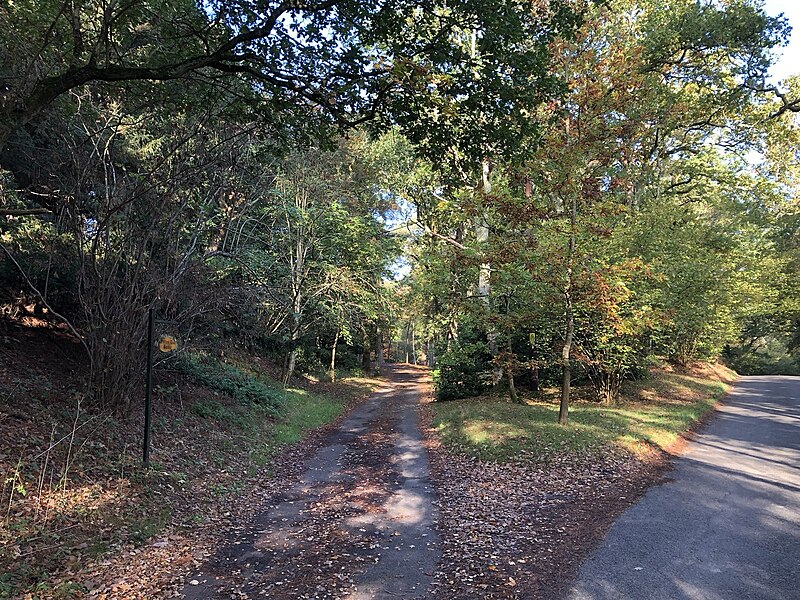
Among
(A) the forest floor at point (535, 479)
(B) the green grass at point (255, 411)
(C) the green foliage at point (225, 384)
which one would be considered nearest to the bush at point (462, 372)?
(A) the forest floor at point (535, 479)

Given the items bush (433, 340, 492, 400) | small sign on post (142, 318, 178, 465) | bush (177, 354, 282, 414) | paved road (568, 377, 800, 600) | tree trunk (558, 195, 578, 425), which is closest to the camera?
paved road (568, 377, 800, 600)

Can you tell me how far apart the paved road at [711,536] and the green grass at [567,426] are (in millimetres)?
1271

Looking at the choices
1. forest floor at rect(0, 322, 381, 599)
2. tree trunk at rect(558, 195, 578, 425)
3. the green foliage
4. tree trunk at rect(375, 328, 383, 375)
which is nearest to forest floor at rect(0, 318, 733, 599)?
forest floor at rect(0, 322, 381, 599)

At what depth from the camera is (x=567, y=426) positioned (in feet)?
35.6

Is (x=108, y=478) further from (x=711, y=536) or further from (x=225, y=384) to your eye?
(x=711, y=536)

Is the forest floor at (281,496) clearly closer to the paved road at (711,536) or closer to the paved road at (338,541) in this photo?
the paved road at (338,541)

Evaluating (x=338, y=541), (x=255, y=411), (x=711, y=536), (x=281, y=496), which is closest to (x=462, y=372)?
(x=255, y=411)

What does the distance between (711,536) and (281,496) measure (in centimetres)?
595

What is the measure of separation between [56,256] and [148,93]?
3.35 metres

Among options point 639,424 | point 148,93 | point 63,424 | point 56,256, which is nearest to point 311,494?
point 63,424

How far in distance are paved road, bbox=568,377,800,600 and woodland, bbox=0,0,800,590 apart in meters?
3.60

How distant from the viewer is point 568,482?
7.86m

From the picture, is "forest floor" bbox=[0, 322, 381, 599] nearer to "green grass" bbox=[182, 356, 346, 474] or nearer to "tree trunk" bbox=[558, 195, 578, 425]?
"green grass" bbox=[182, 356, 346, 474]

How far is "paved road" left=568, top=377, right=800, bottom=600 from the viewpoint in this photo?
4387 mm
